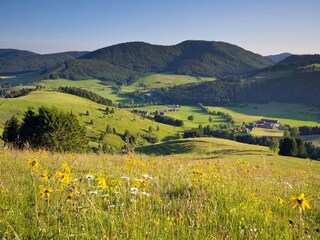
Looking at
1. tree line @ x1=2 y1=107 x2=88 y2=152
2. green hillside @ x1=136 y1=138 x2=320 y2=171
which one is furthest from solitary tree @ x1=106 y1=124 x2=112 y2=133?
tree line @ x1=2 y1=107 x2=88 y2=152

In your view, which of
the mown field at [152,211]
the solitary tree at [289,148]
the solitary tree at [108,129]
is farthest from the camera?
the solitary tree at [108,129]

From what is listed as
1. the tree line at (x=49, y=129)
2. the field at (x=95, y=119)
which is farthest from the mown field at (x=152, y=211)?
the field at (x=95, y=119)

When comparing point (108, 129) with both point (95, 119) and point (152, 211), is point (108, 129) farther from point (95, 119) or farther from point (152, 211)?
point (152, 211)

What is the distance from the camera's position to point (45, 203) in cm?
521

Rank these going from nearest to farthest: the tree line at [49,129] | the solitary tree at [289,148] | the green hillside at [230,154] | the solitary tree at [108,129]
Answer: the green hillside at [230,154]
the tree line at [49,129]
the solitary tree at [289,148]
the solitary tree at [108,129]

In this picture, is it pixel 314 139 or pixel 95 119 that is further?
pixel 95 119

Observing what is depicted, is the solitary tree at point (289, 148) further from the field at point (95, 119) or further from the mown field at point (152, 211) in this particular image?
the field at point (95, 119)

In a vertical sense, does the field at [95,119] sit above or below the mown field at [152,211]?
below

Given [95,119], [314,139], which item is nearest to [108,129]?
[95,119]

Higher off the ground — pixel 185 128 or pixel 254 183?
pixel 254 183

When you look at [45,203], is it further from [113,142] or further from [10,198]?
[113,142]

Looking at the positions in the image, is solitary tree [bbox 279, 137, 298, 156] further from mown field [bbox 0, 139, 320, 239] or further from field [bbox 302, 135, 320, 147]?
mown field [bbox 0, 139, 320, 239]

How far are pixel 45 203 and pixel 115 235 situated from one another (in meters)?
2.05

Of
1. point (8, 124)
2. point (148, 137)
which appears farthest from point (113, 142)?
point (8, 124)
